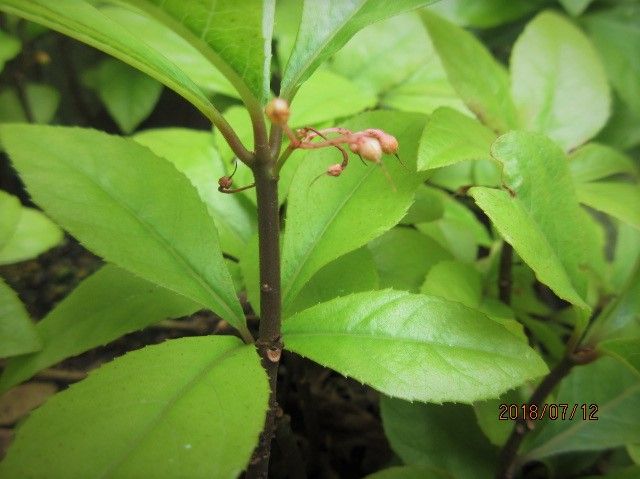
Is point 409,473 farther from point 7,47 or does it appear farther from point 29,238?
point 7,47

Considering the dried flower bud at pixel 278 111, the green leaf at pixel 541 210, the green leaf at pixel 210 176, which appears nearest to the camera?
the dried flower bud at pixel 278 111

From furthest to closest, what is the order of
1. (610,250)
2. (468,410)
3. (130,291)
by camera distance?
(610,250) < (468,410) < (130,291)

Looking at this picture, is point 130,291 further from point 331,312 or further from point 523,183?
point 523,183

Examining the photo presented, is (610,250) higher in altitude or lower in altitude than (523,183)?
lower

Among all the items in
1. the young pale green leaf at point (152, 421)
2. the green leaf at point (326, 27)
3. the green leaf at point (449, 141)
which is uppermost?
the green leaf at point (326, 27)

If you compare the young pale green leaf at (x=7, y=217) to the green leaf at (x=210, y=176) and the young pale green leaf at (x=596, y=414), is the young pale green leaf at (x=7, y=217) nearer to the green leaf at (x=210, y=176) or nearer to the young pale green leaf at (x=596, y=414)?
the green leaf at (x=210, y=176)

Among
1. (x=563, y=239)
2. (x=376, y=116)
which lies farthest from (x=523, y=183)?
(x=376, y=116)

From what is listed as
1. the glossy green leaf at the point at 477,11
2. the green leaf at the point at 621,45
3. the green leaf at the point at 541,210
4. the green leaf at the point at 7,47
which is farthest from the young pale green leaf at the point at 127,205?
the green leaf at the point at 621,45
